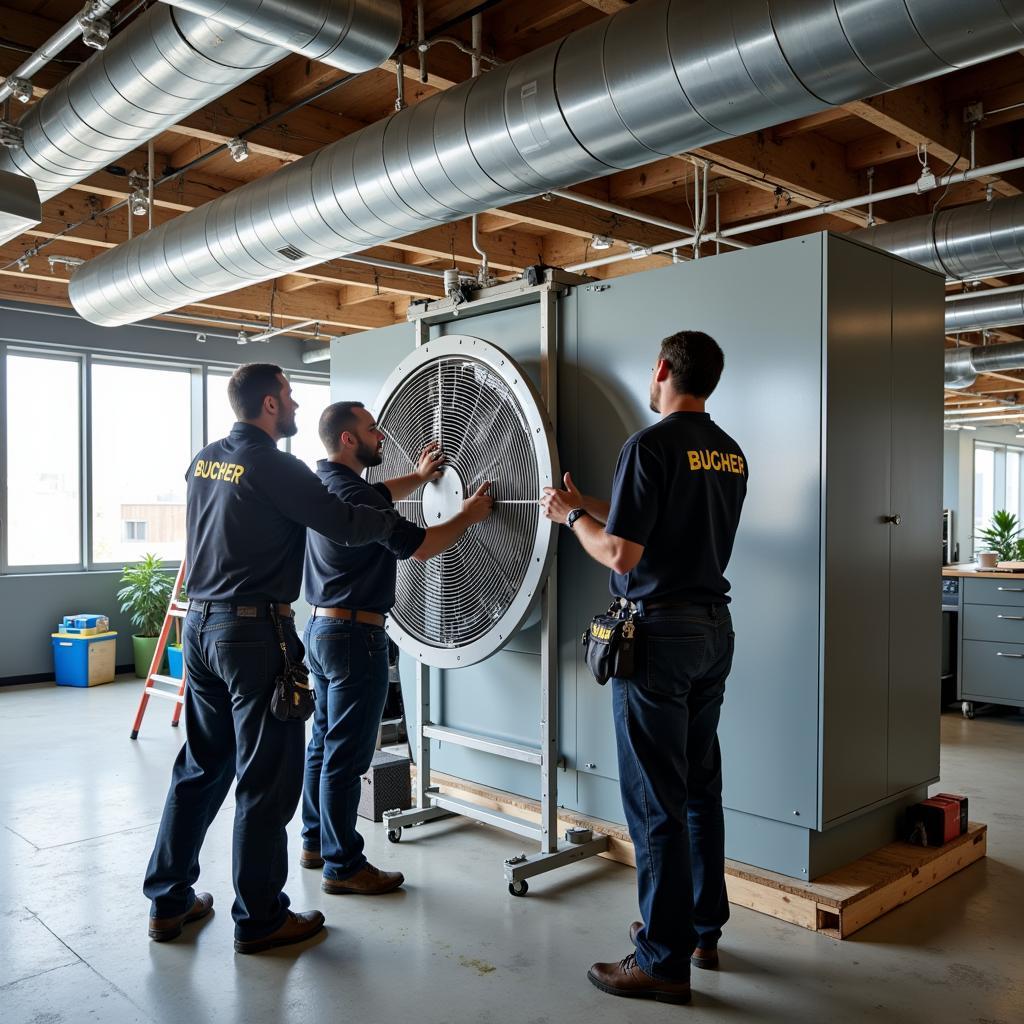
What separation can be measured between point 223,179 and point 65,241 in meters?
1.52

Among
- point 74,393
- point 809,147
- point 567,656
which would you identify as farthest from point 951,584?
point 74,393

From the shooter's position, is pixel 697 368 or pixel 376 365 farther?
pixel 376 365

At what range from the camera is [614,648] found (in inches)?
89.9

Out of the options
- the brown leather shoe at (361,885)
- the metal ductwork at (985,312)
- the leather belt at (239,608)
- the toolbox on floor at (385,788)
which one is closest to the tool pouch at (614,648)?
the leather belt at (239,608)

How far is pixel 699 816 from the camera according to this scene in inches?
97.0

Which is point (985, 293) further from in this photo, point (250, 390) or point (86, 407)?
point (86, 407)

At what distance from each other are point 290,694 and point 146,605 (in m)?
5.27

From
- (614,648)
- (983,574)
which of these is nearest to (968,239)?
(983,574)

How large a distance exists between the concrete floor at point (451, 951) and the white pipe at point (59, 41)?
2.64m

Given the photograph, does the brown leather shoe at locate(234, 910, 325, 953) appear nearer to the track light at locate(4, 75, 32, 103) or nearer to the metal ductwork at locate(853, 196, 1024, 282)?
the track light at locate(4, 75, 32, 103)

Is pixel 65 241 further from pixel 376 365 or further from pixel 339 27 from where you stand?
pixel 339 27

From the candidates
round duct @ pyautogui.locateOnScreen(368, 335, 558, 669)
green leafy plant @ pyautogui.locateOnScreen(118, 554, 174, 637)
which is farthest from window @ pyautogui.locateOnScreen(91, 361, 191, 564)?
round duct @ pyautogui.locateOnScreen(368, 335, 558, 669)

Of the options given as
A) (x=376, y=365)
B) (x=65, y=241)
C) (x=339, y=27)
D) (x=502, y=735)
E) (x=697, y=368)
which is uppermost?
(x=65, y=241)

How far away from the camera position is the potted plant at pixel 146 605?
7.29m
